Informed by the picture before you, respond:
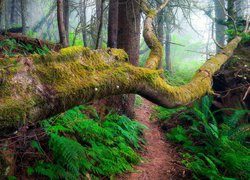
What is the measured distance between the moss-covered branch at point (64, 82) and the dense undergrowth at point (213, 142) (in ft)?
8.05

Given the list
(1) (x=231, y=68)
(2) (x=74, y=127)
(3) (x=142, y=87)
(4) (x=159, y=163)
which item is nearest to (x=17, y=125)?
(3) (x=142, y=87)

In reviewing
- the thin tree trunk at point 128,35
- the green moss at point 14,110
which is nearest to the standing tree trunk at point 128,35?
the thin tree trunk at point 128,35

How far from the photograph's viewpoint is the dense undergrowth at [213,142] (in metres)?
4.91

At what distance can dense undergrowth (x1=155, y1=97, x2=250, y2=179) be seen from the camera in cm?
491

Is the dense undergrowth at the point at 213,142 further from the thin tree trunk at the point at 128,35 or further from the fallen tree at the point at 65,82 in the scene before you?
the fallen tree at the point at 65,82

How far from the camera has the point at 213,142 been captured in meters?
6.15

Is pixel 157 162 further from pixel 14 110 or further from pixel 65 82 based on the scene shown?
pixel 14 110

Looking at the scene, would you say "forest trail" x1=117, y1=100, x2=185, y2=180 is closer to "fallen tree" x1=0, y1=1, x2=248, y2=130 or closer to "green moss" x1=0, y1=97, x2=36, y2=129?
"fallen tree" x1=0, y1=1, x2=248, y2=130

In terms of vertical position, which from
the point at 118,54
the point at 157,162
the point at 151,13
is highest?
the point at 151,13

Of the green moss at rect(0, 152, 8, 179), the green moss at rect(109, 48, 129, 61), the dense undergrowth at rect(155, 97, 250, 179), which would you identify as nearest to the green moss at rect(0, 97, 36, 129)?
the green moss at rect(109, 48, 129, 61)

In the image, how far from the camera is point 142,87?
2.96 meters

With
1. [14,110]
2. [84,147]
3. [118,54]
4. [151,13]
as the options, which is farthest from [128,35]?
[14,110]

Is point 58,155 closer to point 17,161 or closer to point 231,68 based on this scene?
point 17,161

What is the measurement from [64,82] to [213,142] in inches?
193
